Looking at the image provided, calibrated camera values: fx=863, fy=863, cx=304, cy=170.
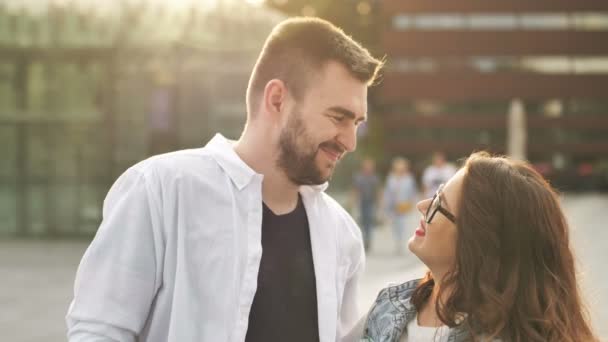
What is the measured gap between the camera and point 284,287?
2.69 meters

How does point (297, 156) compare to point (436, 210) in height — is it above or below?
above

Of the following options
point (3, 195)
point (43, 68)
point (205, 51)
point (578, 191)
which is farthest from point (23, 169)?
point (578, 191)

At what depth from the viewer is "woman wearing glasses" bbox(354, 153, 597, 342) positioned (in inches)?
95.5

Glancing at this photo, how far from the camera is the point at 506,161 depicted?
102 inches

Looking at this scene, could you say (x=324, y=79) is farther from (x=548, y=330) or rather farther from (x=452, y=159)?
(x=452, y=159)

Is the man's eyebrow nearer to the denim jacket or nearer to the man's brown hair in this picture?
the man's brown hair

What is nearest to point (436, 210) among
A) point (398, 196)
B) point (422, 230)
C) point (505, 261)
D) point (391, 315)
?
point (422, 230)

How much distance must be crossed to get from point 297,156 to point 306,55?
0.33 m

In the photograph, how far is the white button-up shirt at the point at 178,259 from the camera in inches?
97.5

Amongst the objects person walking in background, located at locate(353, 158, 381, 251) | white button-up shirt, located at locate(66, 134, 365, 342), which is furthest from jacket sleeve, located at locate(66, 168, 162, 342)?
person walking in background, located at locate(353, 158, 381, 251)

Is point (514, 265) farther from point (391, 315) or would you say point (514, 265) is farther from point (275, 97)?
point (275, 97)

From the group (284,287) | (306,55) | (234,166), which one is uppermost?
(306,55)

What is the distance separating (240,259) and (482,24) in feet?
189

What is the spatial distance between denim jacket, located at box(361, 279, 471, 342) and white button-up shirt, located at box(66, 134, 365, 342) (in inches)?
5.0
